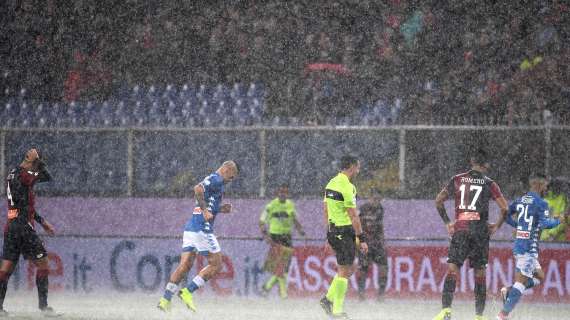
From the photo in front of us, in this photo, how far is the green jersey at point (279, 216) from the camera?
17906 mm

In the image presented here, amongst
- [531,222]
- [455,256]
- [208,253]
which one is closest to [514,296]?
[531,222]

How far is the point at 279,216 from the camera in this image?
18.0 metres

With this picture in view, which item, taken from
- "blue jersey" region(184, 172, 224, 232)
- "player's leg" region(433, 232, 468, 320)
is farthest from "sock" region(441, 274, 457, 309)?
"blue jersey" region(184, 172, 224, 232)

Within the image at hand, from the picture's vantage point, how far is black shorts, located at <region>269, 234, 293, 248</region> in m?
17.1

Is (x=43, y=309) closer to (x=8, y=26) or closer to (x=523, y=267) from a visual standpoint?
(x=523, y=267)

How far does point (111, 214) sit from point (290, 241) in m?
3.88

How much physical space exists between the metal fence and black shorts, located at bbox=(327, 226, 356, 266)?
5.38 metres

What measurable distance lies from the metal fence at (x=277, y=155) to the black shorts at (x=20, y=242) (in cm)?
590

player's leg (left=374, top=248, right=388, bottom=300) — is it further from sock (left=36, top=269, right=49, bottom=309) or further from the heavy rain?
sock (left=36, top=269, right=49, bottom=309)

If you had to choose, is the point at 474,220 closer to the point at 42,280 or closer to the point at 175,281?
the point at 175,281

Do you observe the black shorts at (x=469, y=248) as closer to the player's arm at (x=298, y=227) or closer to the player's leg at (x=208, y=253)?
the player's leg at (x=208, y=253)

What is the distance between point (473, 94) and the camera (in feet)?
66.8

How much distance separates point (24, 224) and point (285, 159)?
639cm

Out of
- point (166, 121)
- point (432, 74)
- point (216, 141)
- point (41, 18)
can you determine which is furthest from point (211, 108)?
point (41, 18)
